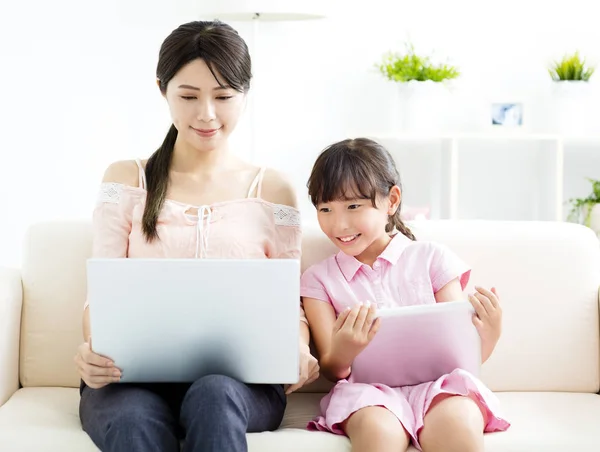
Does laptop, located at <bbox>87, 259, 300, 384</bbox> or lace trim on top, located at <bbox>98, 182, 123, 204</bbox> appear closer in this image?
laptop, located at <bbox>87, 259, 300, 384</bbox>

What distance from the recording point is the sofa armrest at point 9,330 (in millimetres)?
1774

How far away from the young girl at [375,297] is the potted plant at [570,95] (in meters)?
1.49

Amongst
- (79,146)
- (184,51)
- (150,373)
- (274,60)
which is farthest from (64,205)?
(150,373)

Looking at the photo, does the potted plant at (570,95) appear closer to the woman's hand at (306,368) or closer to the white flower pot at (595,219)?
the white flower pot at (595,219)

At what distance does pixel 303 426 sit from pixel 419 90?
5.78 feet

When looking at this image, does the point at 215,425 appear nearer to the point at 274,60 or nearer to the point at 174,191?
the point at 174,191

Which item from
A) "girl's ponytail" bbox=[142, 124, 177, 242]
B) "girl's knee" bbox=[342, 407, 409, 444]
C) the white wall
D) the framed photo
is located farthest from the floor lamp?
"girl's knee" bbox=[342, 407, 409, 444]

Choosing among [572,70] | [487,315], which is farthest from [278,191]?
[572,70]

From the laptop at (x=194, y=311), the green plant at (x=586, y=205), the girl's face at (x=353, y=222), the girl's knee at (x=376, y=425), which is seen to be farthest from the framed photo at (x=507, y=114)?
the laptop at (x=194, y=311)

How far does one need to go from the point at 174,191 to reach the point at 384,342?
21.2 inches

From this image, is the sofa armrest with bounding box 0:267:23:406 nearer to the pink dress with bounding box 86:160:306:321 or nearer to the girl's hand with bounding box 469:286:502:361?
the pink dress with bounding box 86:160:306:321

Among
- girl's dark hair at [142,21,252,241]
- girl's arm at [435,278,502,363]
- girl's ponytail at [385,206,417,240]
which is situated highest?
girl's dark hair at [142,21,252,241]

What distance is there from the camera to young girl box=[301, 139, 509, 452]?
5.02 ft

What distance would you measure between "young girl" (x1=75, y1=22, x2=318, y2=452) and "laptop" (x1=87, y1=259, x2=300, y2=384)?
3.9 inches
